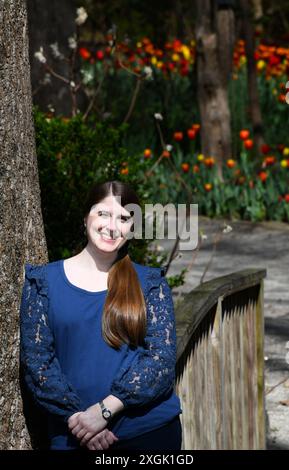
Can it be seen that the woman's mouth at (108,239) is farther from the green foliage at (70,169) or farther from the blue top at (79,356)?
the green foliage at (70,169)

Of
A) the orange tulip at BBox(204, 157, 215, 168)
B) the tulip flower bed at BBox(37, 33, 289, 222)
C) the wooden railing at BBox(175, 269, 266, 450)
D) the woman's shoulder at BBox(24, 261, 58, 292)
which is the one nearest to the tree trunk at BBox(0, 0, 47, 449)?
the woman's shoulder at BBox(24, 261, 58, 292)

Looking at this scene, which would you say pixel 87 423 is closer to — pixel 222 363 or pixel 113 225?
pixel 113 225

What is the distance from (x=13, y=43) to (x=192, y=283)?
17.7 ft

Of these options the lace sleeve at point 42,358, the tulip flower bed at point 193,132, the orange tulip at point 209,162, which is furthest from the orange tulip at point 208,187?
the lace sleeve at point 42,358

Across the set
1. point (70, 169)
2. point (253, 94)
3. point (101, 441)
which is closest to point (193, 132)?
point (253, 94)

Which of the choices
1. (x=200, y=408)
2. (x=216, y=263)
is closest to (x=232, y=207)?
(x=216, y=263)

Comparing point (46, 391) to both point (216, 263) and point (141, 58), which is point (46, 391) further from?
point (141, 58)

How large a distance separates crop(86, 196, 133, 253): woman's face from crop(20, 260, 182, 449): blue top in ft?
0.48

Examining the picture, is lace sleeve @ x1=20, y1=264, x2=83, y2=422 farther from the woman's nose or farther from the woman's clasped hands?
the woman's nose

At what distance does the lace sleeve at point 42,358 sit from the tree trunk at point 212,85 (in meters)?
8.53

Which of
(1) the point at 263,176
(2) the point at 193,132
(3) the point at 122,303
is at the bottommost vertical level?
(3) the point at 122,303

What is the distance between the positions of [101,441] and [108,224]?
67 centimetres

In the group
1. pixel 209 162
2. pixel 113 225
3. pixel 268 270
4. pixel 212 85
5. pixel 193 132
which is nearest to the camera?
pixel 113 225

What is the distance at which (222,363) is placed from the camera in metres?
5.21
